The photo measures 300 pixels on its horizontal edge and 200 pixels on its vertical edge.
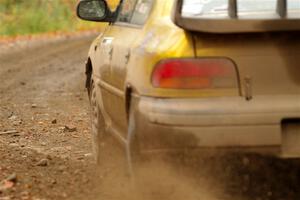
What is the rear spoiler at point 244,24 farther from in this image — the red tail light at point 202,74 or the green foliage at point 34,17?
the green foliage at point 34,17

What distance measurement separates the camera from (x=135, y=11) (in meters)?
6.36

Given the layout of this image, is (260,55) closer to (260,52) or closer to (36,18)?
(260,52)

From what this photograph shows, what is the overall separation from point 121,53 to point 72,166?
1728mm

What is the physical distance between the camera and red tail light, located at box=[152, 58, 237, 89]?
5059 millimetres

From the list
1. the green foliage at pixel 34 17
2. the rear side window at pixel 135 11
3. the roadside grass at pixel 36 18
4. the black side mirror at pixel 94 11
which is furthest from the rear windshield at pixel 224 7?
the green foliage at pixel 34 17

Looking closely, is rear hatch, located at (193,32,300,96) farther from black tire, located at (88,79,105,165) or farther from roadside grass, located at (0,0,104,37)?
roadside grass, located at (0,0,104,37)

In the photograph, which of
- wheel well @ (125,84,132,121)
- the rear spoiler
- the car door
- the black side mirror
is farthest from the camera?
the black side mirror

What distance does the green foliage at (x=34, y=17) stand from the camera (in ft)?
109

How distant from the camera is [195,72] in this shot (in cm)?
506

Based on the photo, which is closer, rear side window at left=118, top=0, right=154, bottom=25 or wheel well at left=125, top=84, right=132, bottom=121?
wheel well at left=125, top=84, right=132, bottom=121

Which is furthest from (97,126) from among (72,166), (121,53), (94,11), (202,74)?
(202,74)

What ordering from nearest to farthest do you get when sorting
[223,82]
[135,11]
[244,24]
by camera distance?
[244,24] → [223,82] → [135,11]

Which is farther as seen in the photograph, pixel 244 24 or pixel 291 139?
pixel 291 139

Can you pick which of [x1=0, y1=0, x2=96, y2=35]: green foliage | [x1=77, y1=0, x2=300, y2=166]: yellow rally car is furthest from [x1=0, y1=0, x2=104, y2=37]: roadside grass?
[x1=77, y1=0, x2=300, y2=166]: yellow rally car
